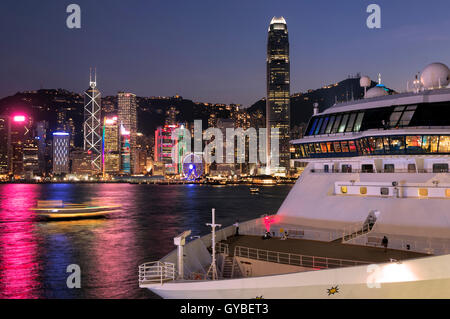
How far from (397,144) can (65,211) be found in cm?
6830

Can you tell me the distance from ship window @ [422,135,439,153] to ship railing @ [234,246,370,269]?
1147 centimetres

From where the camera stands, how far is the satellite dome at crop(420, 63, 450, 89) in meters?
31.8

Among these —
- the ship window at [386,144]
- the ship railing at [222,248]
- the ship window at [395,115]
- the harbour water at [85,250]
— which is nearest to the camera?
the ship railing at [222,248]

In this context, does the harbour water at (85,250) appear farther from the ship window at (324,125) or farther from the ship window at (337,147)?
the ship window at (324,125)

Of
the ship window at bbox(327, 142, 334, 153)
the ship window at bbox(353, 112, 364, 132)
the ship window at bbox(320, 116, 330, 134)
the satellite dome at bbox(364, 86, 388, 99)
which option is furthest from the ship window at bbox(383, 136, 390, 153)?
the satellite dome at bbox(364, 86, 388, 99)

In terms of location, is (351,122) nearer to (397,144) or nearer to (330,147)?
(330,147)

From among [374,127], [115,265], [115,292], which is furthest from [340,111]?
[115,265]

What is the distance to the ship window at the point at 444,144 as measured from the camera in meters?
26.7

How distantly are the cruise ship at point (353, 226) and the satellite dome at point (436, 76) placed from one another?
0.09m

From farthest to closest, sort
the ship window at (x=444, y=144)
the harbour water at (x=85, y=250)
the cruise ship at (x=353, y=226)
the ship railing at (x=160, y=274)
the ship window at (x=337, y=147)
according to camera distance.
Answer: the ship window at (x=337, y=147)
the harbour water at (x=85, y=250)
the ship window at (x=444, y=144)
the ship railing at (x=160, y=274)
the cruise ship at (x=353, y=226)
